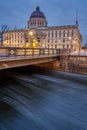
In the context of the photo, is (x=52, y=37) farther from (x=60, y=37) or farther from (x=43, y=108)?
(x=43, y=108)

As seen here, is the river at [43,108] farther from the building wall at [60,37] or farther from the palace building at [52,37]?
the building wall at [60,37]

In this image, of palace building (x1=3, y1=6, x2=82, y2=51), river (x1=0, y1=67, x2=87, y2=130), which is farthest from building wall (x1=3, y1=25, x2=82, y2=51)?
river (x1=0, y1=67, x2=87, y2=130)

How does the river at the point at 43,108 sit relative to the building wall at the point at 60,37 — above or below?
below

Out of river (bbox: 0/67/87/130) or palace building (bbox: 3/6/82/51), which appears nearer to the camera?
river (bbox: 0/67/87/130)

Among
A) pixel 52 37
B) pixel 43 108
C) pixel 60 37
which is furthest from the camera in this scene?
pixel 52 37

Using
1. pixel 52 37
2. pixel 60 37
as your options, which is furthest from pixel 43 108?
pixel 52 37

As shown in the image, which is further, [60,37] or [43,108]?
Result: [60,37]

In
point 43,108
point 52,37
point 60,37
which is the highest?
point 52,37

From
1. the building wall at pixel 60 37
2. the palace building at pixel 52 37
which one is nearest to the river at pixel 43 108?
the palace building at pixel 52 37

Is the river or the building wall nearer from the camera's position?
the river

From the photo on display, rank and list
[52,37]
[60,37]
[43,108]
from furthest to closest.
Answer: [52,37] → [60,37] → [43,108]

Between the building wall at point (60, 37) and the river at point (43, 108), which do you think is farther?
the building wall at point (60, 37)

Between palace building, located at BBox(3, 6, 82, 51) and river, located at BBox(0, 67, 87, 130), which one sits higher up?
palace building, located at BBox(3, 6, 82, 51)

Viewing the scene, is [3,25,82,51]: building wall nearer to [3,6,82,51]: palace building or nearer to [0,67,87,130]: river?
[3,6,82,51]: palace building
